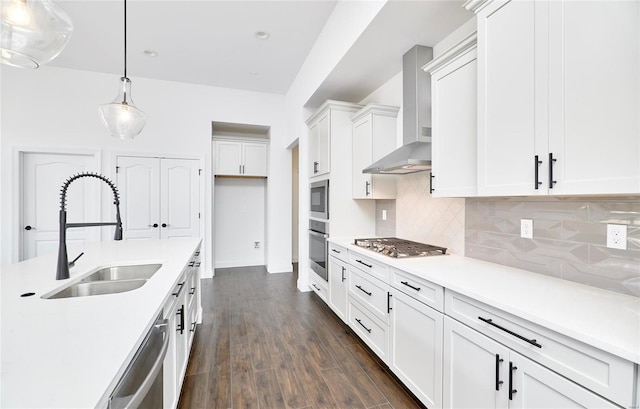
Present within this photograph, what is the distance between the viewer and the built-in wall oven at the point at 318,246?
3.32m

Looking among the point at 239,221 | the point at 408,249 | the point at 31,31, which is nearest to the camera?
the point at 31,31

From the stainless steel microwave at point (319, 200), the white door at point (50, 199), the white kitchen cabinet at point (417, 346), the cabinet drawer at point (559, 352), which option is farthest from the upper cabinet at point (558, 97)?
the white door at point (50, 199)

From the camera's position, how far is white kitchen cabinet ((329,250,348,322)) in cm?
280

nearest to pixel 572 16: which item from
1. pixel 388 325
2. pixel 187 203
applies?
pixel 388 325

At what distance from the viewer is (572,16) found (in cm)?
114

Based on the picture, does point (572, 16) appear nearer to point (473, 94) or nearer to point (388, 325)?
point (473, 94)

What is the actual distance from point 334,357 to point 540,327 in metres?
1.69

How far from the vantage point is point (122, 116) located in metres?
2.44

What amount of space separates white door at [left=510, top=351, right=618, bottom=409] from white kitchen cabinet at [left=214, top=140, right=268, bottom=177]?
15.7 feet

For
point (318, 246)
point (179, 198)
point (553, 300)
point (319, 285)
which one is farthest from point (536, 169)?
point (179, 198)

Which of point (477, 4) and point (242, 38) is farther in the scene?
point (242, 38)

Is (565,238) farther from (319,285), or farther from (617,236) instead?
(319,285)

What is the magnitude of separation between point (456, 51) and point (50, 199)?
5.55m

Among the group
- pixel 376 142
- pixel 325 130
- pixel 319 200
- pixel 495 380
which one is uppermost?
pixel 325 130
